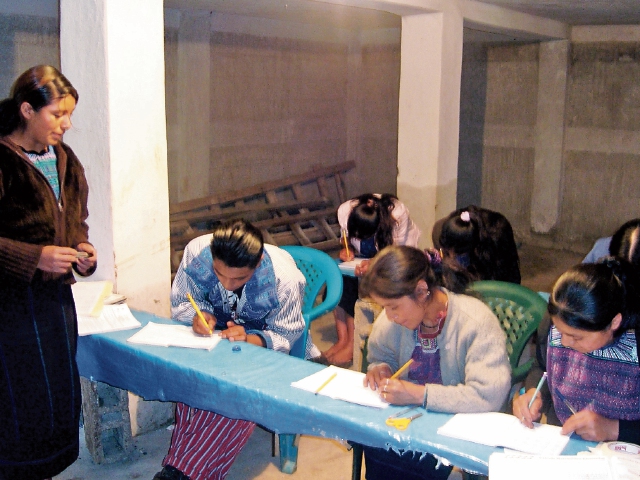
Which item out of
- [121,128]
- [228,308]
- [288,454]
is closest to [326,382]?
[228,308]

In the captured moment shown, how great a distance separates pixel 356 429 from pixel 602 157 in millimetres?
6810

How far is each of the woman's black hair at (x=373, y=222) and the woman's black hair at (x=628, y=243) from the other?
1.92 metres

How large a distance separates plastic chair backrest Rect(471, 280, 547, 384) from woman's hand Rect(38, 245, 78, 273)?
1.75 metres

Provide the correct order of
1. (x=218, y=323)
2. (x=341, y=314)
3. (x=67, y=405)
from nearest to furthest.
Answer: (x=67, y=405) → (x=218, y=323) → (x=341, y=314)

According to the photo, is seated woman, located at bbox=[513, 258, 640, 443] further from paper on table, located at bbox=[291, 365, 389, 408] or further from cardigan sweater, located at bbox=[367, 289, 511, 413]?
paper on table, located at bbox=[291, 365, 389, 408]

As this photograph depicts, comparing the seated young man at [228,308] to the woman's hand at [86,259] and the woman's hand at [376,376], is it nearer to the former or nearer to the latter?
the woman's hand at [86,259]

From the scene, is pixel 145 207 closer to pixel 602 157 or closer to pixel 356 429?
pixel 356 429

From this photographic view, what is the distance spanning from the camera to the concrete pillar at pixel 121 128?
354 cm

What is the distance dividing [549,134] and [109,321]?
6.57 m

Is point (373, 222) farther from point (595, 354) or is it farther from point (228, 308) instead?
point (595, 354)

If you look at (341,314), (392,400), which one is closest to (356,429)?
(392,400)

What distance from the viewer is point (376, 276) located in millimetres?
2607

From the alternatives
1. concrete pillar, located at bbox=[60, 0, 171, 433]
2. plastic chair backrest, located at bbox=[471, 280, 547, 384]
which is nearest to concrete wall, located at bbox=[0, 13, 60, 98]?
concrete pillar, located at bbox=[60, 0, 171, 433]

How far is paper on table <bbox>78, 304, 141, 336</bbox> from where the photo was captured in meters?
3.30
